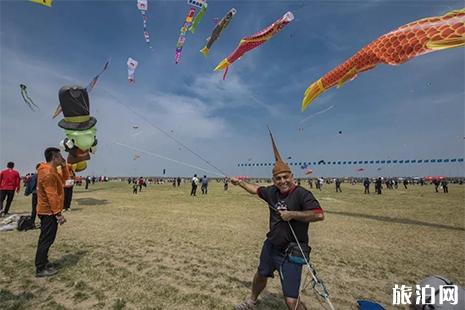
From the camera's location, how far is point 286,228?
3.65m

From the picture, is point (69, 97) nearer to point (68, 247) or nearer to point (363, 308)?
point (68, 247)

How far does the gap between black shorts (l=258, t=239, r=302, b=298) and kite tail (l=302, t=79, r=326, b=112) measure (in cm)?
1019

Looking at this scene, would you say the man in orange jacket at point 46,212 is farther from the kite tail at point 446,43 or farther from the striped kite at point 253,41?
the kite tail at point 446,43

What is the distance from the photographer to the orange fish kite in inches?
327

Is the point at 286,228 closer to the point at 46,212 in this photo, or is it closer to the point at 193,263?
the point at 193,263

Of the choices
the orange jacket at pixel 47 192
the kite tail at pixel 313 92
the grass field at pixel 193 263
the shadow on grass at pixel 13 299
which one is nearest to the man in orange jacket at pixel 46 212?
the orange jacket at pixel 47 192

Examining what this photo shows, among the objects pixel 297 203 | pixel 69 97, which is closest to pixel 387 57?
pixel 297 203

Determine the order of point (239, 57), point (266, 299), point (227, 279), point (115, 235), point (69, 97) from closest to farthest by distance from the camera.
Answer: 1. point (266, 299)
2. point (227, 279)
3. point (115, 235)
4. point (239, 57)
5. point (69, 97)

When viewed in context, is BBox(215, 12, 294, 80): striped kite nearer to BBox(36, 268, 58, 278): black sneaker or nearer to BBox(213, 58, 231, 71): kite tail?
BBox(213, 58, 231, 71): kite tail

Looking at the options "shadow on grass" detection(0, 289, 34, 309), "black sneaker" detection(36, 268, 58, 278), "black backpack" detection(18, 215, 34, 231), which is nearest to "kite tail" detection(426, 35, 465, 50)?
"black sneaker" detection(36, 268, 58, 278)

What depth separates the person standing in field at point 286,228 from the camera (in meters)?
3.38

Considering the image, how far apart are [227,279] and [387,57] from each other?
956cm

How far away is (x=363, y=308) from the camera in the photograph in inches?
162

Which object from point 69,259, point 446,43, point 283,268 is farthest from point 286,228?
point 446,43
